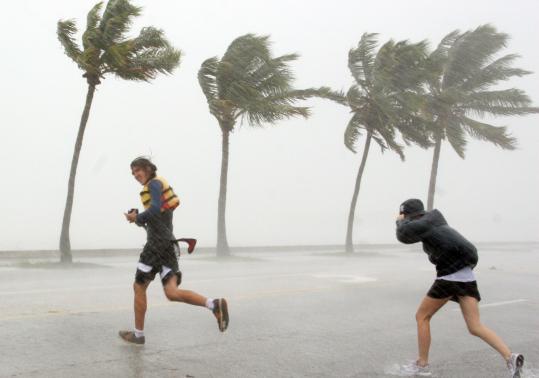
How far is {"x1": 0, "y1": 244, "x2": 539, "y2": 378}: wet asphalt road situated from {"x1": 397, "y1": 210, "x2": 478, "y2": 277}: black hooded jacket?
1016mm

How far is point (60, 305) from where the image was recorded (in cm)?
849

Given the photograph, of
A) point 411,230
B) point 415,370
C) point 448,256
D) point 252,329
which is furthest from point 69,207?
point 448,256

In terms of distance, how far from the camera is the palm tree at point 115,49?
15828mm

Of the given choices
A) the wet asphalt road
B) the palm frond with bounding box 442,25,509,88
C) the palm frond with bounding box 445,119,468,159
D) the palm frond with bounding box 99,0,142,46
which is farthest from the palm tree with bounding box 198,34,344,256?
the palm frond with bounding box 442,25,509,88

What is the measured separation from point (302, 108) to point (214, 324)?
13379 mm

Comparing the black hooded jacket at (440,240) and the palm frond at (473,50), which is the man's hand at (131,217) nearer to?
the black hooded jacket at (440,240)

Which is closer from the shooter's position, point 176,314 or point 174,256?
point 174,256

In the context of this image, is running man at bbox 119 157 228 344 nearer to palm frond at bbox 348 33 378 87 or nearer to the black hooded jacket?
the black hooded jacket

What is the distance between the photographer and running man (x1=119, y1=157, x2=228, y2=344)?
19.7 feet

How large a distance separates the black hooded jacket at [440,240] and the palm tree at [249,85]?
14.7m

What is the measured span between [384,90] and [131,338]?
19.6 meters

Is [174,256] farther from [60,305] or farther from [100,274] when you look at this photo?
[100,274]

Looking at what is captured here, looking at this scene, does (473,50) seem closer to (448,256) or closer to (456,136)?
(456,136)

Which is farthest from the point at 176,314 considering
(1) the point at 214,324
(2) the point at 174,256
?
(2) the point at 174,256
